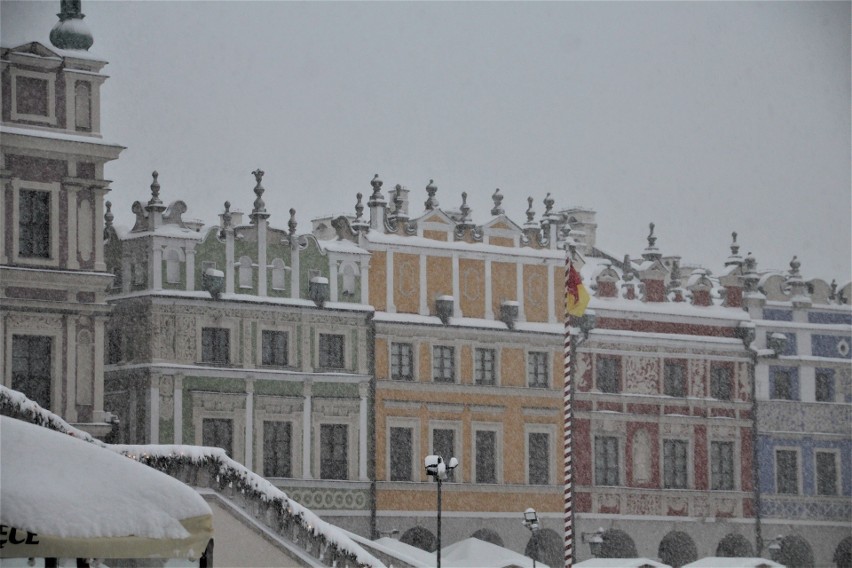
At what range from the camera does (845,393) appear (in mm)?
47375

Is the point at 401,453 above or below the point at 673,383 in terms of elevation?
below

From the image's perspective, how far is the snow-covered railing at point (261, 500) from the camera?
86.8 ft

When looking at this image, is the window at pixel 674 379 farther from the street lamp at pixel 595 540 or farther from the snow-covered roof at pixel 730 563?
the snow-covered roof at pixel 730 563

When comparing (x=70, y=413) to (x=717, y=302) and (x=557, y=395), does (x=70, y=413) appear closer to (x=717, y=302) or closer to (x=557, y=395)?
(x=557, y=395)

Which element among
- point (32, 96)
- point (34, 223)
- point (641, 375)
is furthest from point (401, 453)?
point (32, 96)

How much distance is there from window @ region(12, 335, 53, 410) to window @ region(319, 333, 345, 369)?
8.27m

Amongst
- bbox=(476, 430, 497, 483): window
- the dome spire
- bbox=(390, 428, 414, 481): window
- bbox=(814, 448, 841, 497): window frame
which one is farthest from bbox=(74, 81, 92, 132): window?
bbox=(814, 448, 841, 497): window frame

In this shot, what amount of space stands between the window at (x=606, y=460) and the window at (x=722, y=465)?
9.72ft

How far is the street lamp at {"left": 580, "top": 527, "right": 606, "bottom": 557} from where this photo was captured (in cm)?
4038

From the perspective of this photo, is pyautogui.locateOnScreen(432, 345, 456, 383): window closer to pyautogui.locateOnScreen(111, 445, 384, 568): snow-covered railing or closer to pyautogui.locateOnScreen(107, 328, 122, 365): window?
pyautogui.locateOnScreen(107, 328, 122, 365): window

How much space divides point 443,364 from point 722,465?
8.46 m

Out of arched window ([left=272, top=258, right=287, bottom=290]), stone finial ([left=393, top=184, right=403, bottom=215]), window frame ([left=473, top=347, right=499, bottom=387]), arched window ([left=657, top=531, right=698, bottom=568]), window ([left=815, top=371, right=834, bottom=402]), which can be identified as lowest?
arched window ([left=657, top=531, right=698, bottom=568])

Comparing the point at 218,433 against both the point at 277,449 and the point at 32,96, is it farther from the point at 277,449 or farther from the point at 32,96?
the point at 32,96

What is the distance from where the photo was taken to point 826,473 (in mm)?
46656
